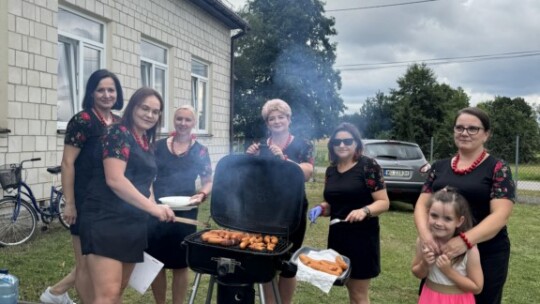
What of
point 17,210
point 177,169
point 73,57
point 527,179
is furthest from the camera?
point 527,179

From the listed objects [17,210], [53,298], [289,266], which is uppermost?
[289,266]

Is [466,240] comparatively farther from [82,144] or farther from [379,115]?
[379,115]

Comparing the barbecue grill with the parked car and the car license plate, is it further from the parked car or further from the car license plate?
the car license plate

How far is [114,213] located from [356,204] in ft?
4.89

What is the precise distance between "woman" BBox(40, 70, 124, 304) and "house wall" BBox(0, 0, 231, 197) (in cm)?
322

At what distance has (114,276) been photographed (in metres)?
2.47

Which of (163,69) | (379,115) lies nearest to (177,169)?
(163,69)

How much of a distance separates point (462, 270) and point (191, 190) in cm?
196

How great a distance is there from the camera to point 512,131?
70.5 feet

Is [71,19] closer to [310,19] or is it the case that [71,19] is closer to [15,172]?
[15,172]

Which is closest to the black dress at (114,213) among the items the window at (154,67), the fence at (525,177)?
the window at (154,67)

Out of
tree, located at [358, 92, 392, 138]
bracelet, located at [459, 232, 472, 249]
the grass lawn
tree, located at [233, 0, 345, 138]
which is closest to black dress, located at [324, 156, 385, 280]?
bracelet, located at [459, 232, 472, 249]

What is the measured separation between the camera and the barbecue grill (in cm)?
242

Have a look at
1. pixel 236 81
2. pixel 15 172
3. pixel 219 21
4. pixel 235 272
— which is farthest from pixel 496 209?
pixel 236 81
